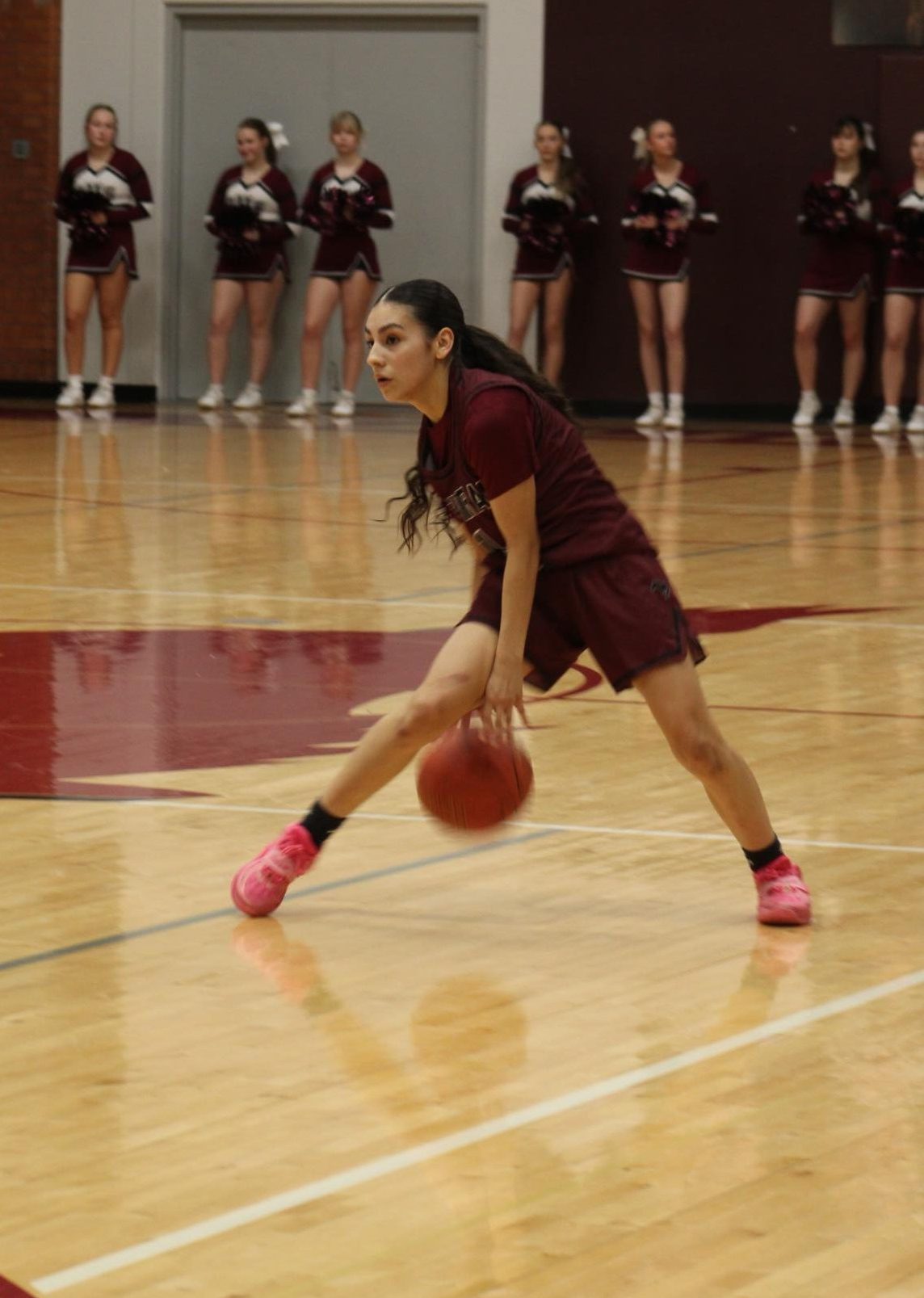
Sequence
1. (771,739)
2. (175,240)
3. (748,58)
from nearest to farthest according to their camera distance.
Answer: (771,739), (748,58), (175,240)

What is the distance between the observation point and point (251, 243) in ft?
52.6

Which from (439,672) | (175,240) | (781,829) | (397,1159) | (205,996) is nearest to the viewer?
(397,1159)

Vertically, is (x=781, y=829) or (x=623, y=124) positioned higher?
(x=623, y=124)

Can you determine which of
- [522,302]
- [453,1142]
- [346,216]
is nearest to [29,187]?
[346,216]

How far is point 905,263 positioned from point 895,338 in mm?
504

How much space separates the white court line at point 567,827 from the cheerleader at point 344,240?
36.5 ft

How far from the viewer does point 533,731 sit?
18.1 feet

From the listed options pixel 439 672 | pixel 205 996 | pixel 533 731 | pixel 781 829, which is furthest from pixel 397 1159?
pixel 533 731

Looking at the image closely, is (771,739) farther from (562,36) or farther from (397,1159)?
(562,36)

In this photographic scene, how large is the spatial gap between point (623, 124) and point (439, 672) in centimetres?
1320

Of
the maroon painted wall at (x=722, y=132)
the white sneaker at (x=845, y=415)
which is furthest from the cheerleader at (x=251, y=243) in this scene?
the white sneaker at (x=845, y=415)

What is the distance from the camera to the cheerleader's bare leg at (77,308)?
52.9ft

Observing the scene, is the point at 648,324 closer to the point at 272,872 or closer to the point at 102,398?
the point at 102,398

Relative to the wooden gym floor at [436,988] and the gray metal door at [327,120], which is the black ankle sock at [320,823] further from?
the gray metal door at [327,120]
